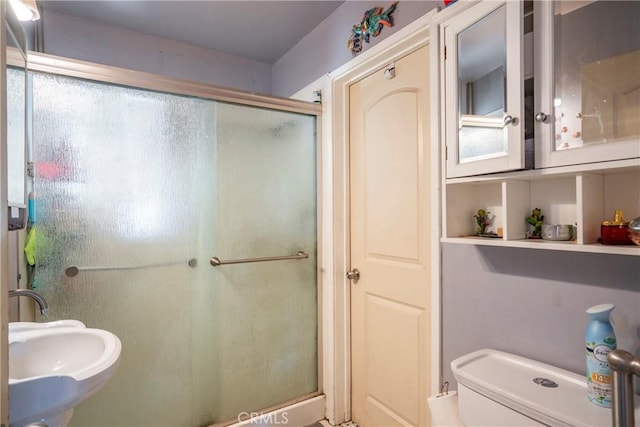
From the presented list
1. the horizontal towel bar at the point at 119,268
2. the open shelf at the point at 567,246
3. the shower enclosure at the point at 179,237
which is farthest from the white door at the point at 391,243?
the horizontal towel bar at the point at 119,268

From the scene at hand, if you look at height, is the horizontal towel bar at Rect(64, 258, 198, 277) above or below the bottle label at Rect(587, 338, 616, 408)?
above

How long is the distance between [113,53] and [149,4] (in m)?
0.47

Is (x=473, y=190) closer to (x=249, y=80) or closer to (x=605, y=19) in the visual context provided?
(x=605, y=19)

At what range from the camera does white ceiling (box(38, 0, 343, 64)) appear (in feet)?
6.25

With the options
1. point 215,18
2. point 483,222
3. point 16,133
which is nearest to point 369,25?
point 215,18

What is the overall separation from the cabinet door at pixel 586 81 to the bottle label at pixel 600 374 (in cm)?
48

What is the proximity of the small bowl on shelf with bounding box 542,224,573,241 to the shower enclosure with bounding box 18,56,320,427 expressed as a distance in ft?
4.14

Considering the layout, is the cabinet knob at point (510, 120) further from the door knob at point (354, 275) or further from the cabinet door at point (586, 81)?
the door knob at point (354, 275)

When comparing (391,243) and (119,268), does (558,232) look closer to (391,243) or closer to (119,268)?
(391,243)

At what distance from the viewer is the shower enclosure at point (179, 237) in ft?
4.57

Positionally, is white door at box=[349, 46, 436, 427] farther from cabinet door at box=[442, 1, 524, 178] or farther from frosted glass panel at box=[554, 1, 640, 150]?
frosted glass panel at box=[554, 1, 640, 150]

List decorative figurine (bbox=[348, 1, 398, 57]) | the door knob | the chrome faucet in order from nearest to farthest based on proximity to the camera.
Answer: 1. the chrome faucet
2. decorative figurine (bbox=[348, 1, 398, 57])
3. the door knob

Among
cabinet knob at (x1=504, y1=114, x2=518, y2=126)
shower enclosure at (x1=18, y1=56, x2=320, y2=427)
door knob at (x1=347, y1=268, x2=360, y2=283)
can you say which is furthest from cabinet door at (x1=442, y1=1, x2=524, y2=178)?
shower enclosure at (x1=18, y1=56, x2=320, y2=427)

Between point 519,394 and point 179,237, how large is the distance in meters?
1.47
